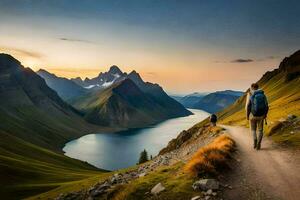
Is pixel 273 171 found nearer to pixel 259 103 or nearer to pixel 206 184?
pixel 206 184

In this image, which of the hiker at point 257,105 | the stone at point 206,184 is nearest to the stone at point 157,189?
the stone at point 206,184

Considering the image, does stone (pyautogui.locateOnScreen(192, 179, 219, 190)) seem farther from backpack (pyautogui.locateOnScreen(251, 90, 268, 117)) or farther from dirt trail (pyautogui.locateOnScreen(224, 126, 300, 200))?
backpack (pyautogui.locateOnScreen(251, 90, 268, 117))

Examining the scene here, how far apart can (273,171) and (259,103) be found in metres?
5.97

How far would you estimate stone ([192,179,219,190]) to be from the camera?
14.8m

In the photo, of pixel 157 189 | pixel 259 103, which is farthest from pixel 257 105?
pixel 157 189

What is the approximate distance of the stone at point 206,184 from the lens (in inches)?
583

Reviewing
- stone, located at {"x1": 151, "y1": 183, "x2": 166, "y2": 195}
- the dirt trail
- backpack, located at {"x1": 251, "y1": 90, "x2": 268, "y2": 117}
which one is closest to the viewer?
the dirt trail

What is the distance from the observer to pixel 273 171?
17.2m

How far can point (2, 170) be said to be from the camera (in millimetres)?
108438

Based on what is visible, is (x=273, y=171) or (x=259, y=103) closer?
(x=273, y=171)

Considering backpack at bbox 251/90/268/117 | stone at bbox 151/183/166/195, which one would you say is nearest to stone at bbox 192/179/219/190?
stone at bbox 151/183/166/195

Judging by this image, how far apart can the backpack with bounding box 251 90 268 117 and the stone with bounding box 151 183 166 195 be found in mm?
9393

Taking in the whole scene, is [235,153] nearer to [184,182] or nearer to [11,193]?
[184,182]

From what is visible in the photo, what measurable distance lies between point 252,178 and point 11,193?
9325cm
